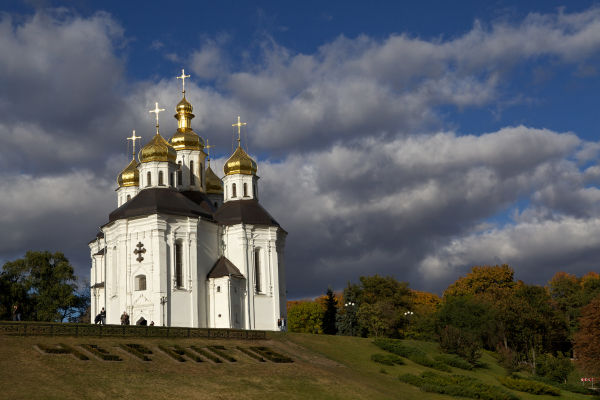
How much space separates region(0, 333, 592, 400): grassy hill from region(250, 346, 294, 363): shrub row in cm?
53

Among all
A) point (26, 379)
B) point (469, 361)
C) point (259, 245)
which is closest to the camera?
point (26, 379)

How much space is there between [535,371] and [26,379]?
35.7 meters

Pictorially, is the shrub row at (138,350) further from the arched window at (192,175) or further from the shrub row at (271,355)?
the arched window at (192,175)

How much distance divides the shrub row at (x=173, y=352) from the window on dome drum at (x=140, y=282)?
16.6m

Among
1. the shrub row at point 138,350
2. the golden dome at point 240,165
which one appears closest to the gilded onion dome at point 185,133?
the golden dome at point 240,165

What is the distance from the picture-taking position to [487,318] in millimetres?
50094

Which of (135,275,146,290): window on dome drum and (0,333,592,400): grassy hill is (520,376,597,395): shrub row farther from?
(135,275,146,290): window on dome drum

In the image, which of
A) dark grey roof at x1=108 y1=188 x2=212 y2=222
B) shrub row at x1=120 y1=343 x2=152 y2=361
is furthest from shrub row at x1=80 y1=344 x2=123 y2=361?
dark grey roof at x1=108 y1=188 x2=212 y2=222

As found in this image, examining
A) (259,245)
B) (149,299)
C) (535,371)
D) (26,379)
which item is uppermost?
(259,245)

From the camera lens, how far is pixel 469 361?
42438mm

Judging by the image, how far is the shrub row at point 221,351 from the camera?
95.7ft

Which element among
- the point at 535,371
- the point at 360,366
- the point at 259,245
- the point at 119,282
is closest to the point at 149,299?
the point at 119,282

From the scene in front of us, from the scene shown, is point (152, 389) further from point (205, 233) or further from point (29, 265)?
point (29, 265)

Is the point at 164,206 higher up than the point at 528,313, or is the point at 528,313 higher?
the point at 164,206
